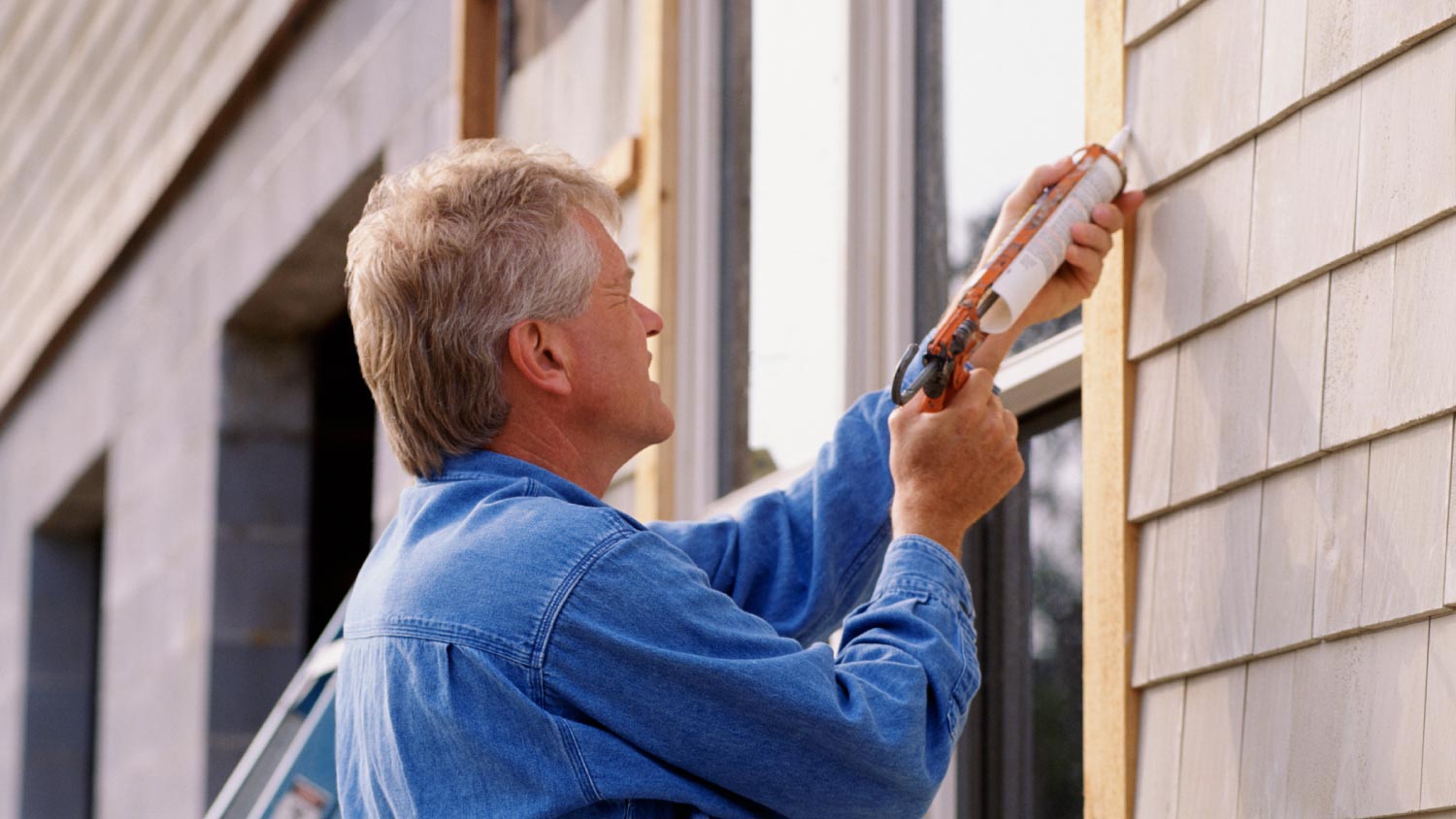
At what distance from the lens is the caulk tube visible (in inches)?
89.1

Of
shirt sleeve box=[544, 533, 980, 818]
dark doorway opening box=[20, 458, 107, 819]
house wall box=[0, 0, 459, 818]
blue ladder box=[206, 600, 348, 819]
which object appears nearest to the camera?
shirt sleeve box=[544, 533, 980, 818]

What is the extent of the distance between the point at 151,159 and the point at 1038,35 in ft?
18.7

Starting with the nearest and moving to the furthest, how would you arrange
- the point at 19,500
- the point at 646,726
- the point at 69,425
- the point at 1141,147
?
the point at 646,726 → the point at 1141,147 → the point at 69,425 → the point at 19,500

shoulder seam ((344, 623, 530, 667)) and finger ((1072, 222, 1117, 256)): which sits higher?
finger ((1072, 222, 1117, 256))

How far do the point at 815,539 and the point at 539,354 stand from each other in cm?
58

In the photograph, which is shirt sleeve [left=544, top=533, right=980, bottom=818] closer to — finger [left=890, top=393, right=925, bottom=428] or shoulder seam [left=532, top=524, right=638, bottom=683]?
shoulder seam [left=532, top=524, right=638, bottom=683]

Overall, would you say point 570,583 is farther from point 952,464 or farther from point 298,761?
point 298,761

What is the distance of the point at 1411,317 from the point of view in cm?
191

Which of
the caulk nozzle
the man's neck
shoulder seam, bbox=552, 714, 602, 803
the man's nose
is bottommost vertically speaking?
shoulder seam, bbox=552, 714, 602, 803

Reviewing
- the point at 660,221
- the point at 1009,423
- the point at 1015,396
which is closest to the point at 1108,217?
the point at 1009,423

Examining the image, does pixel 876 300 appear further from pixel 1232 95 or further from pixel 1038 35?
pixel 1232 95

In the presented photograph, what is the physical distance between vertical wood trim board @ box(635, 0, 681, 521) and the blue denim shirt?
1.69 m

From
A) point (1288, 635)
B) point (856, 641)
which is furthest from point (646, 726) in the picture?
point (1288, 635)

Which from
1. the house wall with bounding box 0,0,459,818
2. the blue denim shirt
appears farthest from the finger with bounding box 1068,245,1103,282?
the house wall with bounding box 0,0,459,818
